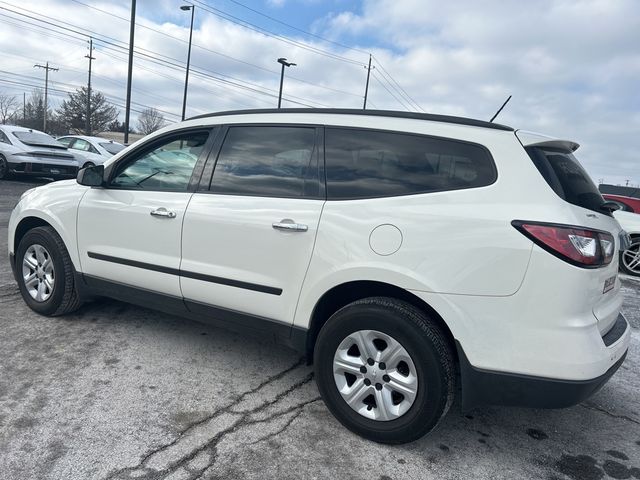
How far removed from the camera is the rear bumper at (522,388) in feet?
7.34

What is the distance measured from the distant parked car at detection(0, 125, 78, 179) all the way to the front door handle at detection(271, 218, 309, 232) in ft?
41.5

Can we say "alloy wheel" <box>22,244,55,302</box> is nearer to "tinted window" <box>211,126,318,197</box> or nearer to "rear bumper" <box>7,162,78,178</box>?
"tinted window" <box>211,126,318,197</box>

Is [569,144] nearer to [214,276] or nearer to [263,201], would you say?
[263,201]

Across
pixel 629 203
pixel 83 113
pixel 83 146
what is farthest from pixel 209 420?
pixel 83 113

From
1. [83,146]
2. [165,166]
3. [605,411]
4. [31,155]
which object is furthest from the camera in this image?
[83,146]

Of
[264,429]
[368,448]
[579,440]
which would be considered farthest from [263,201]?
[579,440]

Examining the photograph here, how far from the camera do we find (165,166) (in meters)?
3.53

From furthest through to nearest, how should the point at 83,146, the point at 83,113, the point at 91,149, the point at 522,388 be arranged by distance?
the point at 83,113, the point at 83,146, the point at 91,149, the point at 522,388

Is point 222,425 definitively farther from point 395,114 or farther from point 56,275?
point 56,275

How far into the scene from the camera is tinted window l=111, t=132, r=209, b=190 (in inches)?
134

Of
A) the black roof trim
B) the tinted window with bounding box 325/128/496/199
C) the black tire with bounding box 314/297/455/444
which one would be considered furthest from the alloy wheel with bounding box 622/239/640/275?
the black tire with bounding box 314/297/455/444

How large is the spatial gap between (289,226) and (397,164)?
2.33 feet

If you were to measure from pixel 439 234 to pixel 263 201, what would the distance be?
Result: 1.12m

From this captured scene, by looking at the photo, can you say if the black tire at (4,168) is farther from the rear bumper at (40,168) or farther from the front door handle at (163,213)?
the front door handle at (163,213)
